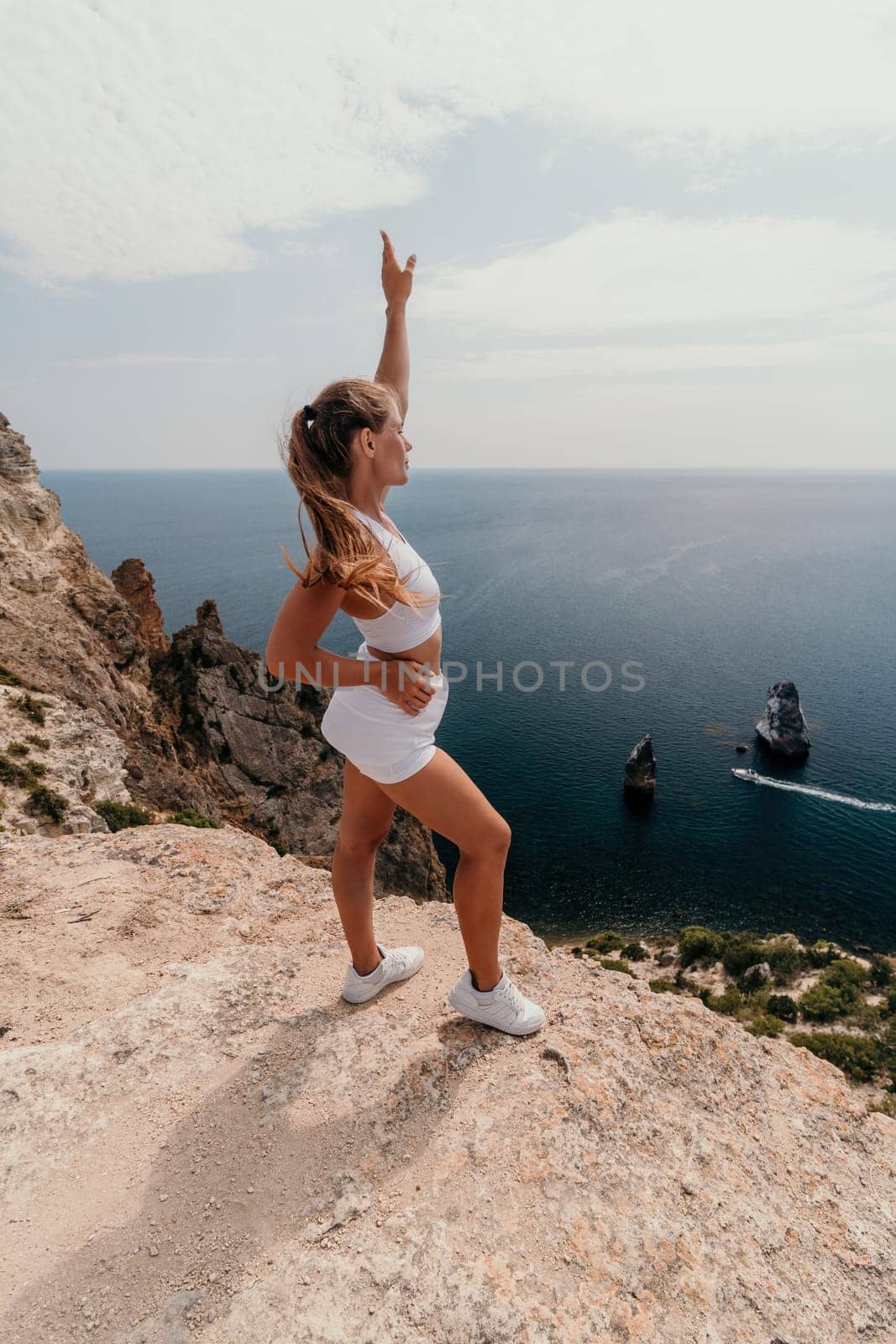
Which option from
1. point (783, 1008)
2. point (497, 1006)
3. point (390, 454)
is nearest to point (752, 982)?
point (783, 1008)

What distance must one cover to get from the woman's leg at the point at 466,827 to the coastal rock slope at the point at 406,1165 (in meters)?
1.18

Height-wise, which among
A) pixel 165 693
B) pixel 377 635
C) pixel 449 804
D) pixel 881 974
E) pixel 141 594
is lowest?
pixel 881 974

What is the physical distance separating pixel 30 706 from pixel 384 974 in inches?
555

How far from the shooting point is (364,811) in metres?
3.97

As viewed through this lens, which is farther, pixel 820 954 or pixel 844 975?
pixel 820 954

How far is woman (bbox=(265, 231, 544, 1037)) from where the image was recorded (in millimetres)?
2941

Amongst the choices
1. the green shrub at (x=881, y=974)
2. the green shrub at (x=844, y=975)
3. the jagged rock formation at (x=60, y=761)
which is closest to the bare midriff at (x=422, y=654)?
the jagged rock formation at (x=60, y=761)

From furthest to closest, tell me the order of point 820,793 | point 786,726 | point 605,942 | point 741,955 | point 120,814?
point 786,726 → point 820,793 → point 605,942 → point 741,955 → point 120,814

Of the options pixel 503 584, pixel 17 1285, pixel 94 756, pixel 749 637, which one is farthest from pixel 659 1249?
pixel 503 584

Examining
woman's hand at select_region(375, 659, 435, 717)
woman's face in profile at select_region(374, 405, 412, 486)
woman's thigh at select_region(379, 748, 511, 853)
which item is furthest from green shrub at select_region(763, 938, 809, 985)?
woman's face in profile at select_region(374, 405, 412, 486)

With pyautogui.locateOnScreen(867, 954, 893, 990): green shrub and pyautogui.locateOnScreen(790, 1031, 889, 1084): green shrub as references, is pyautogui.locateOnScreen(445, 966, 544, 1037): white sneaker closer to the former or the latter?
pyautogui.locateOnScreen(790, 1031, 889, 1084): green shrub

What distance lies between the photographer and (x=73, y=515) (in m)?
166

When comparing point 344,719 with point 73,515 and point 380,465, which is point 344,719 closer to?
point 380,465

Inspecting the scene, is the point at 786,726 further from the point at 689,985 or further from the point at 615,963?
the point at 615,963
